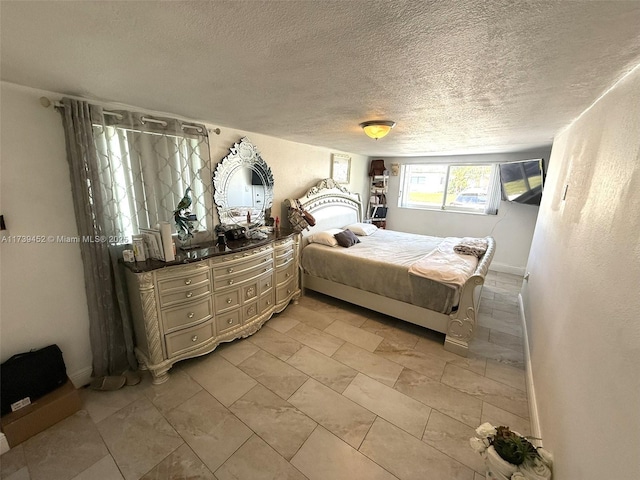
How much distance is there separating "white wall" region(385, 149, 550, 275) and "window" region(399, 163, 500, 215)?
0.45ft

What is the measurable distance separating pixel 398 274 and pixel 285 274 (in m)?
1.34

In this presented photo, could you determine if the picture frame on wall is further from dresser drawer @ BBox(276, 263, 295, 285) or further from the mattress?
dresser drawer @ BBox(276, 263, 295, 285)

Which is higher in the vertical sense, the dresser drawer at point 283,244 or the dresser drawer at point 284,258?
the dresser drawer at point 283,244

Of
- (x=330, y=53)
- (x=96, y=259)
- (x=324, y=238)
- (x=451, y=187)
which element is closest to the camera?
(x=330, y=53)

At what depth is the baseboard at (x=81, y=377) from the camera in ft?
6.31

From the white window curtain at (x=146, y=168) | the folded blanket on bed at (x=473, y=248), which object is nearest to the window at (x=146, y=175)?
the white window curtain at (x=146, y=168)

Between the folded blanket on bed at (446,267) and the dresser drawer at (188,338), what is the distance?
208 centimetres

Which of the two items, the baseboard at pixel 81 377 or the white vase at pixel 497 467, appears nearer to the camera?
the white vase at pixel 497 467

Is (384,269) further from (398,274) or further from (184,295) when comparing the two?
(184,295)

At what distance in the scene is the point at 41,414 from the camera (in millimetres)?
1600

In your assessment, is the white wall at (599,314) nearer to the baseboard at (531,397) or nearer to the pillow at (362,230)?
the baseboard at (531,397)

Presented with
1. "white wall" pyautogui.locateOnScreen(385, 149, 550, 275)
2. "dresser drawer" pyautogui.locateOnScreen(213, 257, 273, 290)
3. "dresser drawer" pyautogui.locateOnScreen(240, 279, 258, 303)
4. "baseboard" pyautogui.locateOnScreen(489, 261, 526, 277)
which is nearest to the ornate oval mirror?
"dresser drawer" pyautogui.locateOnScreen(213, 257, 273, 290)

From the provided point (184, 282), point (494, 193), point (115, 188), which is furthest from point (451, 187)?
point (115, 188)

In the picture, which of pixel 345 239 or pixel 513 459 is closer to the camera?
pixel 513 459
